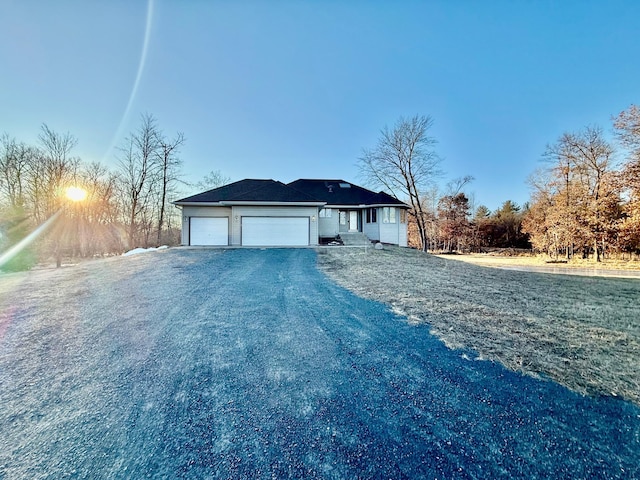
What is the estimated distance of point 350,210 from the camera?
2008 cm

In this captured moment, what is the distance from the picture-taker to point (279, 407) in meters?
2.40

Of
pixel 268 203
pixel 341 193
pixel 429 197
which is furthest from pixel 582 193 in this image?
pixel 268 203

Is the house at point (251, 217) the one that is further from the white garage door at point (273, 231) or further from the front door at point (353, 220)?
the front door at point (353, 220)

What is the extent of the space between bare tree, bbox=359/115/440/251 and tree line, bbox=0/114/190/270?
1602 centimetres

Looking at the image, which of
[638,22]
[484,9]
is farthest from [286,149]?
[638,22]

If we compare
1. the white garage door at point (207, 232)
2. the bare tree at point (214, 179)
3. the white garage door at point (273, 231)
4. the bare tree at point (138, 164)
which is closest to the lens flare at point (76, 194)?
the bare tree at point (138, 164)

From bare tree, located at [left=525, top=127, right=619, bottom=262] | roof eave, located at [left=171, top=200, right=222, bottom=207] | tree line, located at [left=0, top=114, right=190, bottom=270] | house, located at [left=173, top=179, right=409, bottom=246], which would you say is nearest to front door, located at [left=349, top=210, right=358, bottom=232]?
house, located at [left=173, top=179, right=409, bottom=246]

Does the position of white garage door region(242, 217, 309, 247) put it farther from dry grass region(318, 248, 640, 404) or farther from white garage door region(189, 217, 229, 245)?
dry grass region(318, 248, 640, 404)

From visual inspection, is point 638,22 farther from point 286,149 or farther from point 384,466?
point 286,149

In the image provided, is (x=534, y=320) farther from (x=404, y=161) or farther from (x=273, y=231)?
(x=404, y=161)

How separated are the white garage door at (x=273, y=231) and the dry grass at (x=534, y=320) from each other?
7636 millimetres

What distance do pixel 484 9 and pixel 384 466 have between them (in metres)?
12.7

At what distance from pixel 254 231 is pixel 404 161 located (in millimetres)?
14182

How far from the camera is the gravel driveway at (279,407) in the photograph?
1813mm
